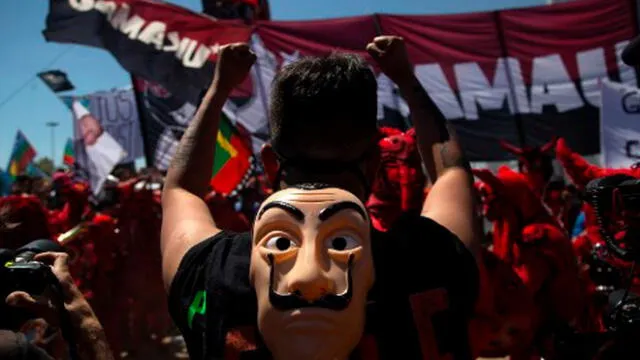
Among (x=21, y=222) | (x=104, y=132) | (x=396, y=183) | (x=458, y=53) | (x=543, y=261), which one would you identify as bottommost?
(x=104, y=132)

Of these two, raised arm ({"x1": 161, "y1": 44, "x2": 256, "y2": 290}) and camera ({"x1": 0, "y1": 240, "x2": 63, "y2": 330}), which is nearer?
raised arm ({"x1": 161, "y1": 44, "x2": 256, "y2": 290})

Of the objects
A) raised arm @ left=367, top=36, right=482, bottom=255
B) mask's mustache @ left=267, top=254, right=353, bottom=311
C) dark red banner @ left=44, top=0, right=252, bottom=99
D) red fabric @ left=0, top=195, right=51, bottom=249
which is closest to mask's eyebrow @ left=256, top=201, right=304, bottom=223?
mask's mustache @ left=267, top=254, right=353, bottom=311

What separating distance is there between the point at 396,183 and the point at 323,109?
6.26 ft

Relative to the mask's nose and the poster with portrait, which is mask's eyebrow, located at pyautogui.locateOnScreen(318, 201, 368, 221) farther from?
the poster with portrait

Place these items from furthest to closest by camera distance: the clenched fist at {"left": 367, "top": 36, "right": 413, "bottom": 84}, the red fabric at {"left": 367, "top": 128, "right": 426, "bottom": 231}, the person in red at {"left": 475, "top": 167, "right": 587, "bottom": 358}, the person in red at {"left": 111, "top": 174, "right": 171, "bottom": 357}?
the person in red at {"left": 111, "top": 174, "right": 171, "bottom": 357}
the person in red at {"left": 475, "top": 167, "right": 587, "bottom": 358}
the red fabric at {"left": 367, "top": 128, "right": 426, "bottom": 231}
the clenched fist at {"left": 367, "top": 36, "right": 413, "bottom": 84}

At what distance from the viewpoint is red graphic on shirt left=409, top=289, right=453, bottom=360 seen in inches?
45.2

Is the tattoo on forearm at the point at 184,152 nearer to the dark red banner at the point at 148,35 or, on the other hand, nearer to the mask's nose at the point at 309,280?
the mask's nose at the point at 309,280

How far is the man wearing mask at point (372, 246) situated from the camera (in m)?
1.14

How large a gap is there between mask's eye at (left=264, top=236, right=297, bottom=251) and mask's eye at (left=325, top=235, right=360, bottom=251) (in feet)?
0.21

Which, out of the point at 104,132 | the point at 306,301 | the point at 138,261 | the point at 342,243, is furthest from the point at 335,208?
the point at 104,132

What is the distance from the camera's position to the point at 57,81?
16.7 metres

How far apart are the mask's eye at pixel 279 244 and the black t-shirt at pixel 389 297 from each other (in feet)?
0.55

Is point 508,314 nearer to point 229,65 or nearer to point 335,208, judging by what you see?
point 229,65

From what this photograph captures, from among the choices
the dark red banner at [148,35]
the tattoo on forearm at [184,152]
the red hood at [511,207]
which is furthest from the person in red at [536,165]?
the dark red banner at [148,35]
